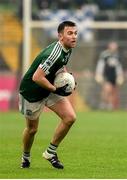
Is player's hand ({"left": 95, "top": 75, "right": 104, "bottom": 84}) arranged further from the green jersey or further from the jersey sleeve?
the jersey sleeve

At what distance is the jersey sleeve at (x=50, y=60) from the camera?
461 inches

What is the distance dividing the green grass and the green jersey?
100 centimetres

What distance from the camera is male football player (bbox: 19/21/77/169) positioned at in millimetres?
11734

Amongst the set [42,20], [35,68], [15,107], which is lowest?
[15,107]

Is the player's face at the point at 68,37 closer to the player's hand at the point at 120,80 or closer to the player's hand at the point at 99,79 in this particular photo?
the player's hand at the point at 120,80

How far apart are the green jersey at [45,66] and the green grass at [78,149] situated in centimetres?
100

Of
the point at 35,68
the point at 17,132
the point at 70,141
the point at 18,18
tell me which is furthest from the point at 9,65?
the point at 35,68

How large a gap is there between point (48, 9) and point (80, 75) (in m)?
2.75

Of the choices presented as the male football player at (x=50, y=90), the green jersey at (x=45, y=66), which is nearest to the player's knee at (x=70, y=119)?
the male football player at (x=50, y=90)

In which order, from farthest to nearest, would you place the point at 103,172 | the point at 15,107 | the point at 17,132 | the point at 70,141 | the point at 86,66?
the point at 86,66 < the point at 15,107 < the point at 17,132 < the point at 70,141 < the point at 103,172

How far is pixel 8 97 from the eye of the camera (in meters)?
29.8

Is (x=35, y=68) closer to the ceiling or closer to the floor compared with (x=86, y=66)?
closer to the ceiling

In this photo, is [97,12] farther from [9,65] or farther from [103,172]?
[103,172]

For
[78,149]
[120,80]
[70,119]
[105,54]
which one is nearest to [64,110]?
[70,119]
